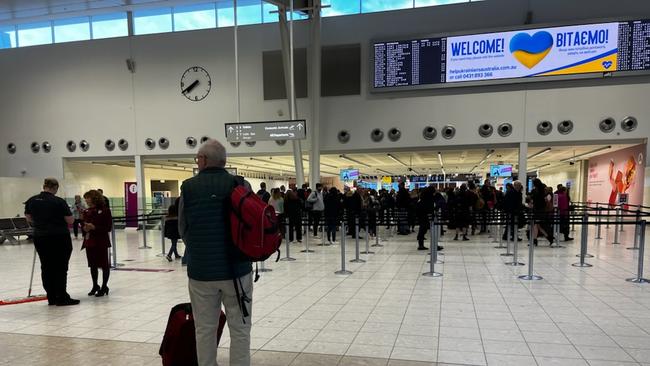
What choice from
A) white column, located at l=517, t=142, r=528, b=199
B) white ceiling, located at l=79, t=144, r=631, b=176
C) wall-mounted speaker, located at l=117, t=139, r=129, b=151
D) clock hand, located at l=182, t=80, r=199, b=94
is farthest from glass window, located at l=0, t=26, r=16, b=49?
white column, located at l=517, t=142, r=528, b=199

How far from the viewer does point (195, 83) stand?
15.5 meters

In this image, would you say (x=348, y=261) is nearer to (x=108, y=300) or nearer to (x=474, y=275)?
(x=474, y=275)

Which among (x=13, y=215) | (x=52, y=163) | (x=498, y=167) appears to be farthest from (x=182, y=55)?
(x=498, y=167)

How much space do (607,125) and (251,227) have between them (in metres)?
14.2

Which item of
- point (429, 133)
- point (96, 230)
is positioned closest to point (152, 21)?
point (429, 133)

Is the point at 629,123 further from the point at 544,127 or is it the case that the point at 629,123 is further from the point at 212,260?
the point at 212,260

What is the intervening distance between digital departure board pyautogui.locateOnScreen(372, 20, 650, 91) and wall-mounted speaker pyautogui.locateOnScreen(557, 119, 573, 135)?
5.15 feet

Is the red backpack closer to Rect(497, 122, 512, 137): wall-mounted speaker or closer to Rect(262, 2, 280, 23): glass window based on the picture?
Rect(497, 122, 512, 137): wall-mounted speaker

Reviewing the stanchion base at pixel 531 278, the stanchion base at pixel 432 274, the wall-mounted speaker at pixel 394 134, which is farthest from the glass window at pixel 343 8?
the stanchion base at pixel 531 278

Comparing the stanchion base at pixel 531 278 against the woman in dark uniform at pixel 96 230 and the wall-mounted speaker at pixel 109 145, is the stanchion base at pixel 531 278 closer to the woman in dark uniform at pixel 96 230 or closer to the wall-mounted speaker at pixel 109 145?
the woman in dark uniform at pixel 96 230

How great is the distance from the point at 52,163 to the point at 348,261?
15.3 meters

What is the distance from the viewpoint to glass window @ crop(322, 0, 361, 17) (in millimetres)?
14375

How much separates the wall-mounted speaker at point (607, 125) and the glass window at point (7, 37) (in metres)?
24.1

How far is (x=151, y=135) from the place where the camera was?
15953 millimetres
